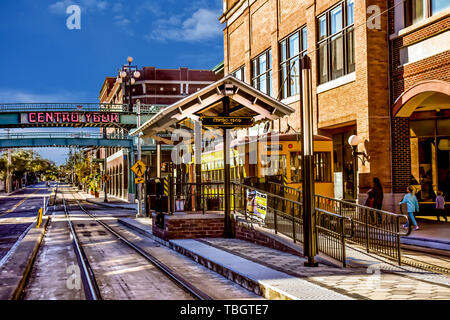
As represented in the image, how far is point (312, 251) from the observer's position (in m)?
10.0

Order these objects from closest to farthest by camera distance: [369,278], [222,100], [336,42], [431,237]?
[369,278] < [431,237] < [222,100] < [336,42]

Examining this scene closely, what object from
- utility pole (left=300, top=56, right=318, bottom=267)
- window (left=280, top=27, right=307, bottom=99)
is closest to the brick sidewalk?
utility pole (left=300, top=56, right=318, bottom=267)

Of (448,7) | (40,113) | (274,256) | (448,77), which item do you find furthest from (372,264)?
(40,113)

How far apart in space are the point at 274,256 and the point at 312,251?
5.83 ft

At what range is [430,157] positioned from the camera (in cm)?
2258

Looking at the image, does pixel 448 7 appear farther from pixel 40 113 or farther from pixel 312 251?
pixel 40 113

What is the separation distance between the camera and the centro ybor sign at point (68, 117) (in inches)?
1780

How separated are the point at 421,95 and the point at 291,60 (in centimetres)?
1100

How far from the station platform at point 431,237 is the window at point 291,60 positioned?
11.8 m

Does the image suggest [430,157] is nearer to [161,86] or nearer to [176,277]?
[176,277]

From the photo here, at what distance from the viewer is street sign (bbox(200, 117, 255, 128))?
14.9 metres

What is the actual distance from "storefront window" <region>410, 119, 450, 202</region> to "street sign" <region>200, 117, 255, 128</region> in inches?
399

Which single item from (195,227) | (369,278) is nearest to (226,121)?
(195,227)
